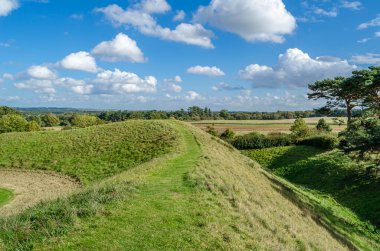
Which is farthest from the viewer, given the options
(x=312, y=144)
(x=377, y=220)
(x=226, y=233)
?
(x=312, y=144)

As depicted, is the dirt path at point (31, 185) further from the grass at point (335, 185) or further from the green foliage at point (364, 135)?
the green foliage at point (364, 135)

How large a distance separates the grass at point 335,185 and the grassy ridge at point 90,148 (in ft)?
52.6

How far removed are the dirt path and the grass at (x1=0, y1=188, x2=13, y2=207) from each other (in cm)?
35

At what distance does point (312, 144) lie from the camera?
59281 millimetres

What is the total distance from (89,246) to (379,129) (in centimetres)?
2202

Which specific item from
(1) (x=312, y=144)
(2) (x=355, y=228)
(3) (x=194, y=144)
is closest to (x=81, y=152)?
(3) (x=194, y=144)

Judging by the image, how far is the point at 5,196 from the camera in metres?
25.9

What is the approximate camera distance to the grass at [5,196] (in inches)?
972

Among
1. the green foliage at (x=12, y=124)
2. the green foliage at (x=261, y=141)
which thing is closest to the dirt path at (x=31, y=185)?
the green foliage at (x=261, y=141)

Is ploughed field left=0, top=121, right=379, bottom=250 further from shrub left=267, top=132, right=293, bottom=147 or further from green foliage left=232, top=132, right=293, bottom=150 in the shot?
shrub left=267, top=132, right=293, bottom=147

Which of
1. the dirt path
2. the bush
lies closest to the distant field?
the bush

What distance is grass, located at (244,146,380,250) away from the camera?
26172 millimetres

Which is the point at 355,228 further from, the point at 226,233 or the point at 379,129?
the point at 226,233

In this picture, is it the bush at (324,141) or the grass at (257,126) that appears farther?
the grass at (257,126)
